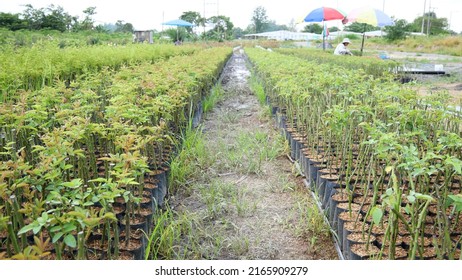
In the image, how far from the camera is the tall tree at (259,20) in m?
28.2

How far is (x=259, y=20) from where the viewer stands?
97.6 feet

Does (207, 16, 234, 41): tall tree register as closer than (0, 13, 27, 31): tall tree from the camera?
No

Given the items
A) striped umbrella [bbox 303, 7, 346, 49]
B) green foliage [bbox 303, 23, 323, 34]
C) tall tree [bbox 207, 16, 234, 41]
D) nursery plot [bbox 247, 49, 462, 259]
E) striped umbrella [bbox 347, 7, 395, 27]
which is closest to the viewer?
nursery plot [bbox 247, 49, 462, 259]

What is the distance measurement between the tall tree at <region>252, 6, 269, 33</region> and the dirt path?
2463 centimetres

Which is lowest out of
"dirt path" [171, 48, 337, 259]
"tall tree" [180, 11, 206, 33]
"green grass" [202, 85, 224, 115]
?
"dirt path" [171, 48, 337, 259]

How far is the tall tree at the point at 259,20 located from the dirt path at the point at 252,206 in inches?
970

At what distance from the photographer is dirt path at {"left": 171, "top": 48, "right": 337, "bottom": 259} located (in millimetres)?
2585

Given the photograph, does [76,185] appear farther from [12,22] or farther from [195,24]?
[195,24]

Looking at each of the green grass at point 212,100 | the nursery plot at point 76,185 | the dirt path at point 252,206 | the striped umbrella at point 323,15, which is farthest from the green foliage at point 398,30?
the nursery plot at point 76,185

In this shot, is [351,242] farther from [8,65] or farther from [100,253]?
[8,65]

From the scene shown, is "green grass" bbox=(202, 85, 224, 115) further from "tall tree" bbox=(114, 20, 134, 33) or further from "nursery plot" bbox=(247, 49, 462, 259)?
"tall tree" bbox=(114, 20, 134, 33)

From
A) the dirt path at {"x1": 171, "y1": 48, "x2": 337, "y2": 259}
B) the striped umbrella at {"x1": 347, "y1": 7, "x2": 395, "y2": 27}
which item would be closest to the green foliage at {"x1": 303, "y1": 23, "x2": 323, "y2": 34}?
the striped umbrella at {"x1": 347, "y1": 7, "x2": 395, "y2": 27}

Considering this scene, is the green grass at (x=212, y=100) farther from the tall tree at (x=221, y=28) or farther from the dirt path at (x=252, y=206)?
the tall tree at (x=221, y=28)

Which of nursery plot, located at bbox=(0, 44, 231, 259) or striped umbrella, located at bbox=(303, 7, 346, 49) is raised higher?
striped umbrella, located at bbox=(303, 7, 346, 49)
